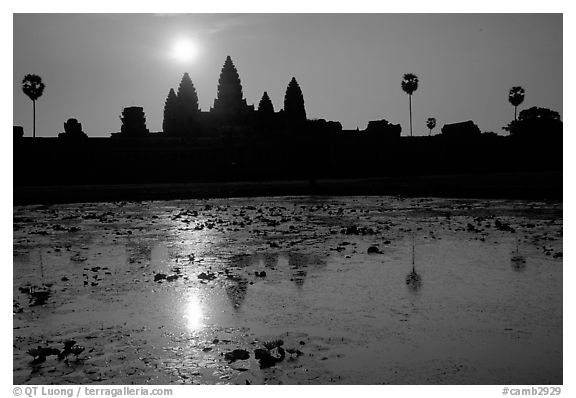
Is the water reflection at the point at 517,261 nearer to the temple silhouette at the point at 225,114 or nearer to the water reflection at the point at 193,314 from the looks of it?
the water reflection at the point at 193,314

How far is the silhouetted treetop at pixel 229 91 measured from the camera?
261ft

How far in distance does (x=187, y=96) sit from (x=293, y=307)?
72412mm

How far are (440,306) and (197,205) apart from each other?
21738 millimetres

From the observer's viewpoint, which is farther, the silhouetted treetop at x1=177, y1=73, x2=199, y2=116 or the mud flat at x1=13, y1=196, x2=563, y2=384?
the silhouetted treetop at x1=177, y1=73, x2=199, y2=116

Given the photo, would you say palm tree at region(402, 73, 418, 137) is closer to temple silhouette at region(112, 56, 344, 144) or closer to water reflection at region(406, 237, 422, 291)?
temple silhouette at region(112, 56, 344, 144)

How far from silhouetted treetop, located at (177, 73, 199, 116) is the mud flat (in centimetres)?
6263

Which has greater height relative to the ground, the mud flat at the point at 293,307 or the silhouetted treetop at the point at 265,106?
the silhouetted treetop at the point at 265,106

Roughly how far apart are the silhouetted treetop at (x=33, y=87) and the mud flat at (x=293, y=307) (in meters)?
57.4

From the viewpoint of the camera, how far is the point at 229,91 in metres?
80.0

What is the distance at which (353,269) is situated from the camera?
1094 centimetres

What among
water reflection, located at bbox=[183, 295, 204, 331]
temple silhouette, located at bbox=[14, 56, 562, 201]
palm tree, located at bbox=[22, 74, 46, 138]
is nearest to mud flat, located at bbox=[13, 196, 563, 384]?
water reflection, located at bbox=[183, 295, 204, 331]

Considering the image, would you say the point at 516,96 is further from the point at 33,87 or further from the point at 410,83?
the point at 33,87

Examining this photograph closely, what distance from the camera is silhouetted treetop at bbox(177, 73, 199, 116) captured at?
77.5 meters

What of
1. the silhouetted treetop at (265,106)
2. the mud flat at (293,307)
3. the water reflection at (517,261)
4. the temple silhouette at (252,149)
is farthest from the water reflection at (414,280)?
the silhouetted treetop at (265,106)
